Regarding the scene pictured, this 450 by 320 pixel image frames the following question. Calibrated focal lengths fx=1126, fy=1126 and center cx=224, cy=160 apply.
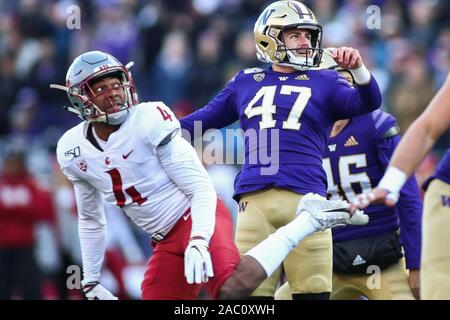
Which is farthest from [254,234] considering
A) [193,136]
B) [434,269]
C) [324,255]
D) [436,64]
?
[436,64]

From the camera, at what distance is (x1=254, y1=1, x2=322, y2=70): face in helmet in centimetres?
643

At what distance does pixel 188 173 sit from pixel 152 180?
0.78 feet

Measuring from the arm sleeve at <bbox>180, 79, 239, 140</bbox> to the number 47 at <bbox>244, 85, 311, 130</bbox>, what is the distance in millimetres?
237

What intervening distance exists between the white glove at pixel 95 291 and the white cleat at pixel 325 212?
132 centimetres

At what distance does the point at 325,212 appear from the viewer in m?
5.93

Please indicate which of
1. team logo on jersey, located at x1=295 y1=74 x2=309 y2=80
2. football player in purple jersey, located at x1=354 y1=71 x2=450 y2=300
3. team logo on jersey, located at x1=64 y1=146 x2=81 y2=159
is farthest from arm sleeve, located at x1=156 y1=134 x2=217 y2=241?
football player in purple jersey, located at x1=354 y1=71 x2=450 y2=300

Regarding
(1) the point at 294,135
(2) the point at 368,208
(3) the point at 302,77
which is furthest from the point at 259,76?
(2) the point at 368,208

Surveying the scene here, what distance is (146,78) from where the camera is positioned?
13.6 m

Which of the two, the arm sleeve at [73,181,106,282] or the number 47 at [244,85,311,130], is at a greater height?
the number 47 at [244,85,311,130]

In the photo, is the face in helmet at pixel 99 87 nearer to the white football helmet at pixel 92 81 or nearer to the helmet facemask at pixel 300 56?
the white football helmet at pixel 92 81

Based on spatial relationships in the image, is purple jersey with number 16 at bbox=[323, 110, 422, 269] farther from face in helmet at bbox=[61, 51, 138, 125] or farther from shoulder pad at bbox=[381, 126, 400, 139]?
face in helmet at bbox=[61, 51, 138, 125]

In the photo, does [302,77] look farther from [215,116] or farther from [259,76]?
[215,116]

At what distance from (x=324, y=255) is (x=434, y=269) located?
1.15m
